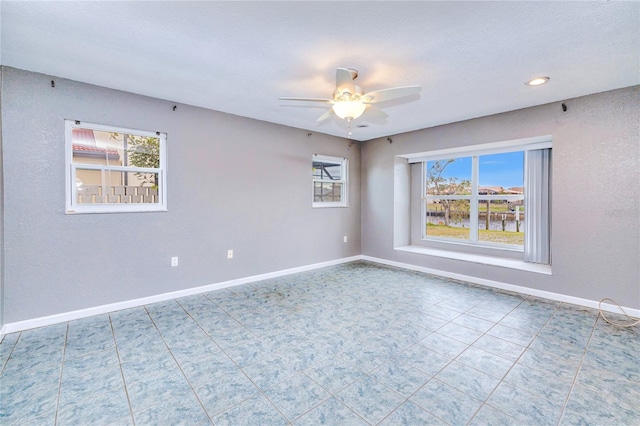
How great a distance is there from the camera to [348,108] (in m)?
2.52

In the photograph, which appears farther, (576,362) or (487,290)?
(487,290)

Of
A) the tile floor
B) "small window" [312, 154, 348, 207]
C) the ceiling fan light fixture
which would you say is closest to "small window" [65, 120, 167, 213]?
the tile floor

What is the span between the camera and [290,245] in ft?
15.8

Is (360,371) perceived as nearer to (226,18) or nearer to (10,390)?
(10,390)

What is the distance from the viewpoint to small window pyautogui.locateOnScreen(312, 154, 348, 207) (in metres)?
5.28

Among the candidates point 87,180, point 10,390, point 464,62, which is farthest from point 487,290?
point 87,180

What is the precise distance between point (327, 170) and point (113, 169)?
3397 mm

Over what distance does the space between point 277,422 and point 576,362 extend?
2.33 meters

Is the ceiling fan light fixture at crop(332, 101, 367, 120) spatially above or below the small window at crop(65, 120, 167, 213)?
above

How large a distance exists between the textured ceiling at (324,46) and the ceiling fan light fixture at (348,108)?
36cm

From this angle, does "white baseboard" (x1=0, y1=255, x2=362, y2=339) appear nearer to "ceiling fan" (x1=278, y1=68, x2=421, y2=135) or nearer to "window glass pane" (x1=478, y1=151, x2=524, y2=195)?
"ceiling fan" (x1=278, y1=68, x2=421, y2=135)

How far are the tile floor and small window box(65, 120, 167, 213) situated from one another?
1.26 m

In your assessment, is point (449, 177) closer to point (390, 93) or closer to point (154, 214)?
point (390, 93)

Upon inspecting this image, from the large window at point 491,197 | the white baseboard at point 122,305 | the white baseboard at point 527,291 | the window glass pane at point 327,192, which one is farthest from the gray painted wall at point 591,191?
the white baseboard at point 122,305
